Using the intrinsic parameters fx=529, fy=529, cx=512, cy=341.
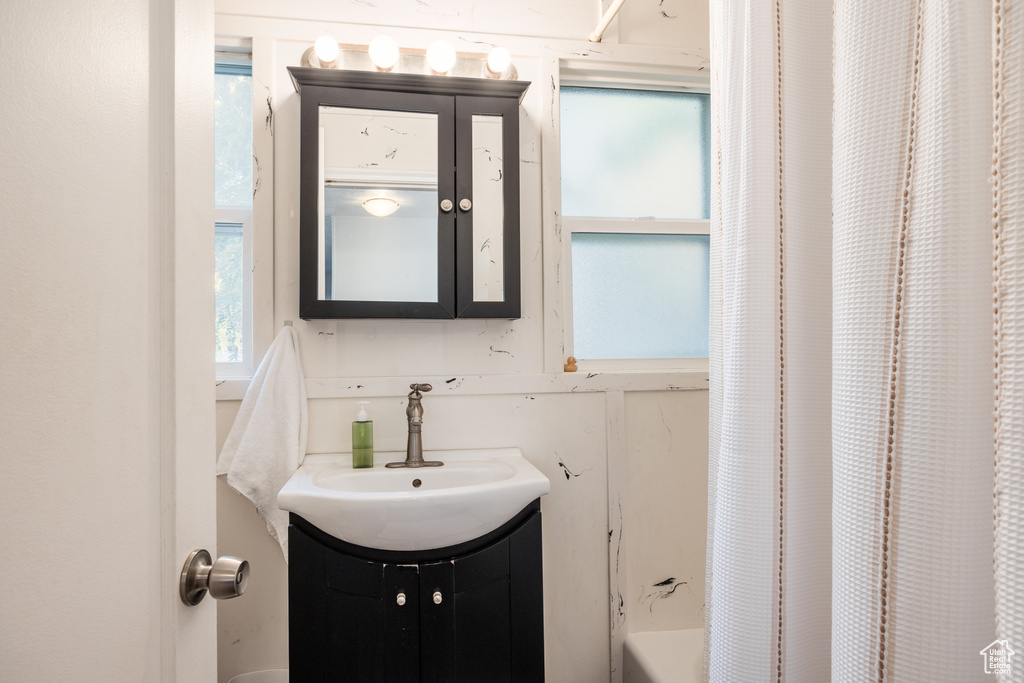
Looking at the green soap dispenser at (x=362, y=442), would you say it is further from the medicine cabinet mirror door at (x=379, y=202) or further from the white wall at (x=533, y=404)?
the medicine cabinet mirror door at (x=379, y=202)

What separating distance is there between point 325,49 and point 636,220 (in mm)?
1001

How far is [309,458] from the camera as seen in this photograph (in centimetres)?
143

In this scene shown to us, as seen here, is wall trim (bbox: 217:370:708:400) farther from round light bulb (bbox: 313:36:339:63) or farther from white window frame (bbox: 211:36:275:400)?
round light bulb (bbox: 313:36:339:63)

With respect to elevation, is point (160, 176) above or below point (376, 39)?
below

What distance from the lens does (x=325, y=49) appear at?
1404 mm

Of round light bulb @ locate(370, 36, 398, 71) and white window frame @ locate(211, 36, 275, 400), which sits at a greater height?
round light bulb @ locate(370, 36, 398, 71)

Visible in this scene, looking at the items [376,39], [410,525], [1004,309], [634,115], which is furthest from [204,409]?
[634,115]

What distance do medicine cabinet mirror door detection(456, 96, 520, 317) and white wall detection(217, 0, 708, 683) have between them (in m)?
0.09

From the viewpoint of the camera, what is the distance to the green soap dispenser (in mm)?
1365

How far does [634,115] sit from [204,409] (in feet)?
5.11

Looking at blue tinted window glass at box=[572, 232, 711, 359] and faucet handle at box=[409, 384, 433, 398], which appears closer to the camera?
faucet handle at box=[409, 384, 433, 398]

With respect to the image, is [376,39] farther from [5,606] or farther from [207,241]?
[5,606]

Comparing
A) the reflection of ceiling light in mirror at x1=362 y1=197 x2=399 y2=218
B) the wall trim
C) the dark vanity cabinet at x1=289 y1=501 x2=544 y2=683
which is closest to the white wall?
the wall trim

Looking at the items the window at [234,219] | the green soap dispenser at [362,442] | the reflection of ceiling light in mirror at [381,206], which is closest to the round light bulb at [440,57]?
the reflection of ceiling light in mirror at [381,206]
